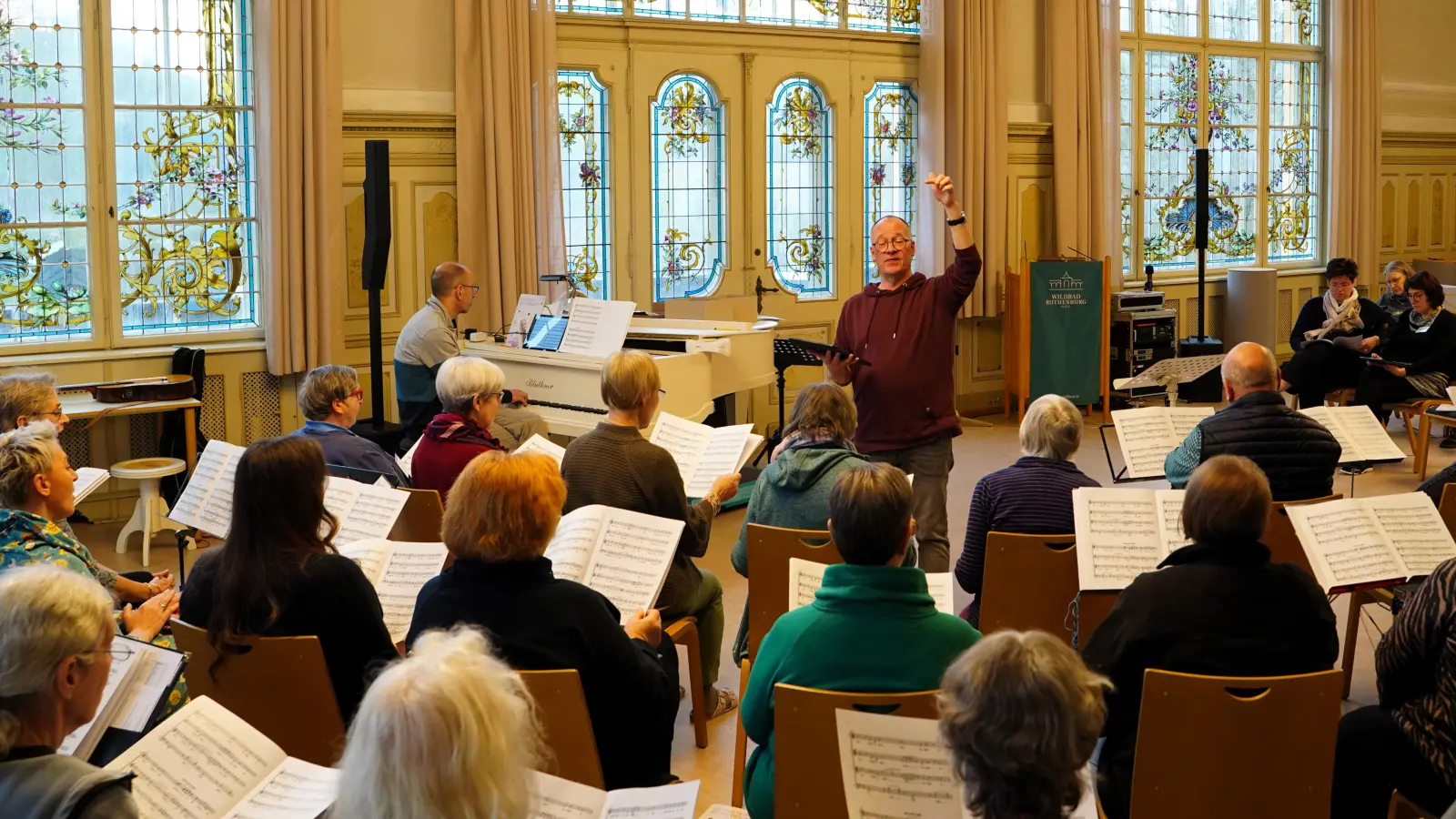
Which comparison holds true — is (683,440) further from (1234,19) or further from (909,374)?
(1234,19)

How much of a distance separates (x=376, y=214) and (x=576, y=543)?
4.05 meters

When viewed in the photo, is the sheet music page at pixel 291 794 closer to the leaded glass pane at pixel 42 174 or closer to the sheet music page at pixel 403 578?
the sheet music page at pixel 403 578

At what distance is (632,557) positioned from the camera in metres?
3.33

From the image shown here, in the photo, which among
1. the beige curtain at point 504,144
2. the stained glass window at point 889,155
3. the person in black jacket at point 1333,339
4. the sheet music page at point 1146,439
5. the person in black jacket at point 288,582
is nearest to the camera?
the person in black jacket at point 288,582

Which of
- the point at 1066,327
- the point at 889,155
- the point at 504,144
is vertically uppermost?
the point at 889,155

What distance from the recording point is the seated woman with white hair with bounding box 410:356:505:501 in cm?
453

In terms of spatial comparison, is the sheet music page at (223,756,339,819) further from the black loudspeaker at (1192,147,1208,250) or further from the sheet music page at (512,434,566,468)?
the black loudspeaker at (1192,147,1208,250)

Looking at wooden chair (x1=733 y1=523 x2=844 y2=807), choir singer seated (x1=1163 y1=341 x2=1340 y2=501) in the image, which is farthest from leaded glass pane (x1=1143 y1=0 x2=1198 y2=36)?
wooden chair (x1=733 y1=523 x2=844 y2=807)

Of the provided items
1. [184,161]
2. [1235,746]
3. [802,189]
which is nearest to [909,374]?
[1235,746]

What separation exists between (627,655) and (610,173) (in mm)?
6194

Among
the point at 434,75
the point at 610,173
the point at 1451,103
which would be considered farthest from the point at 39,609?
the point at 1451,103

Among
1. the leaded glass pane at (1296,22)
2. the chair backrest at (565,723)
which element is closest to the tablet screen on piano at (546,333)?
the chair backrest at (565,723)

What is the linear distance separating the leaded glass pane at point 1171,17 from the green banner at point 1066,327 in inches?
92.8

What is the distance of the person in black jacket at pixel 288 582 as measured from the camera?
2818 mm
